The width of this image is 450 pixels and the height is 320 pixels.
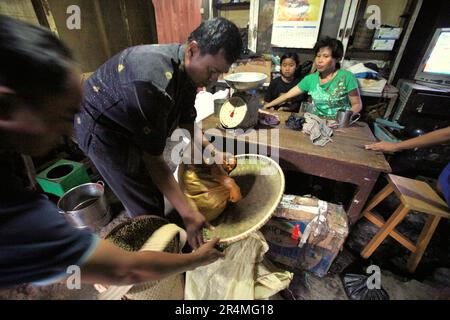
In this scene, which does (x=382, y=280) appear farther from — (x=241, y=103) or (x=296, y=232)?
(x=241, y=103)

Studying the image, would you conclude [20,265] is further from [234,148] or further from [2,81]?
[234,148]

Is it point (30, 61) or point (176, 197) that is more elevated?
point (30, 61)

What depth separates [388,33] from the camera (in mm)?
2799

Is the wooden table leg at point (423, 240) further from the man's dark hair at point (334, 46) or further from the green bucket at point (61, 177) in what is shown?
the green bucket at point (61, 177)

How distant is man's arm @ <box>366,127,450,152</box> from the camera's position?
4.31ft

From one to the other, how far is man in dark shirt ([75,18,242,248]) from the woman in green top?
1589mm

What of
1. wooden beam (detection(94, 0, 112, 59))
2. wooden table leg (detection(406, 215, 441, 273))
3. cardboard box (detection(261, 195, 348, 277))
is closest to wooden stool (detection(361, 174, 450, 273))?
wooden table leg (detection(406, 215, 441, 273))

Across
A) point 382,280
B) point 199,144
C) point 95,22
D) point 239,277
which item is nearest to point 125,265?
point 239,277

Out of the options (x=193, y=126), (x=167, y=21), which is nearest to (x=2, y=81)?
(x=193, y=126)

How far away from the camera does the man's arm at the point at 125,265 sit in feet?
1.65

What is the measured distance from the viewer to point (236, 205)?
3.99 feet

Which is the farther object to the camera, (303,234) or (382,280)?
(382,280)

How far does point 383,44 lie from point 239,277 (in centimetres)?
355

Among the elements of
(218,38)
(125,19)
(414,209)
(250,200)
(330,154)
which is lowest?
(414,209)
